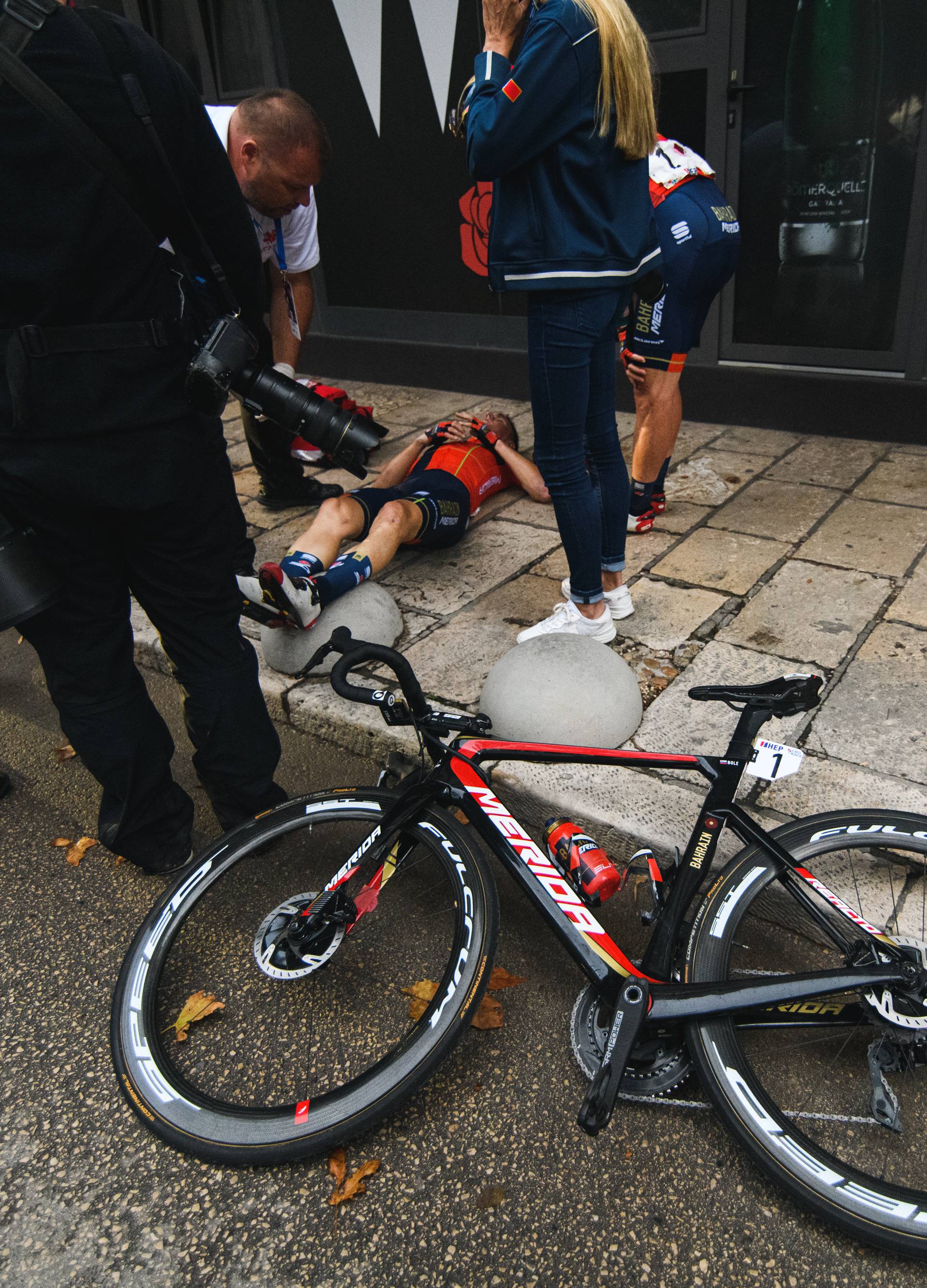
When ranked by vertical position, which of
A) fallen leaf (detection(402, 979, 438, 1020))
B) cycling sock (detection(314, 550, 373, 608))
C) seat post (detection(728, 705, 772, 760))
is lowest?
fallen leaf (detection(402, 979, 438, 1020))

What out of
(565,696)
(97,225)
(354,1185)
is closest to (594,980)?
(354,1185)

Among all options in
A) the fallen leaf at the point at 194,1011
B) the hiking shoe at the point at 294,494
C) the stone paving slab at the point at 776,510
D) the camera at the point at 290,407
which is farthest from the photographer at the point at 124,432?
the stone paving slab at the point at 776,510

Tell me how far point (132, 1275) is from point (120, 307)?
2040mm

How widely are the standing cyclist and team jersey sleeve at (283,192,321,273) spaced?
1619 millimetres

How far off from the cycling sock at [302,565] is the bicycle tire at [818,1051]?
2.22m

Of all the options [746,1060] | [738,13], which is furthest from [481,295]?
[746,1060]

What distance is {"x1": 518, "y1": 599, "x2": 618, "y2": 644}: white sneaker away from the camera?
10.8 ft

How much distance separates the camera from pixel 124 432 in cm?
199

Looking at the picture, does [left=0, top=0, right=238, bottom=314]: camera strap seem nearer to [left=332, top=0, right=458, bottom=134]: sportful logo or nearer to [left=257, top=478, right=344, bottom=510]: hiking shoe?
[left=257, top=478, right=344, bottom=510]: hiking shoe

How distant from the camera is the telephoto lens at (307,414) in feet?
6.89

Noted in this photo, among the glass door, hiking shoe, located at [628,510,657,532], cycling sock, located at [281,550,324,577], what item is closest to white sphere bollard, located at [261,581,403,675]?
cycling sock, located at [281,550,324,577]

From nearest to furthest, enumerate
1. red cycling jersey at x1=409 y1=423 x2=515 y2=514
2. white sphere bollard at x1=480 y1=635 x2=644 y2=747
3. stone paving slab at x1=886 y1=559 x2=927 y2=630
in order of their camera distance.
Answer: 1. white sphere bollard at x1=480 y1=635 x2=644 y2=747
2. stone paving slab at x1=886 y1=559 x2=927 y2=630
3. red cycling jersey at x1=409 y1=423 x2=515 y2=514

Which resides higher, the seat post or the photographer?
the photographer

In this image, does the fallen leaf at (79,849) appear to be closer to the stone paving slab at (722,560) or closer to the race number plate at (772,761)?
the race number plate at (772,761)
